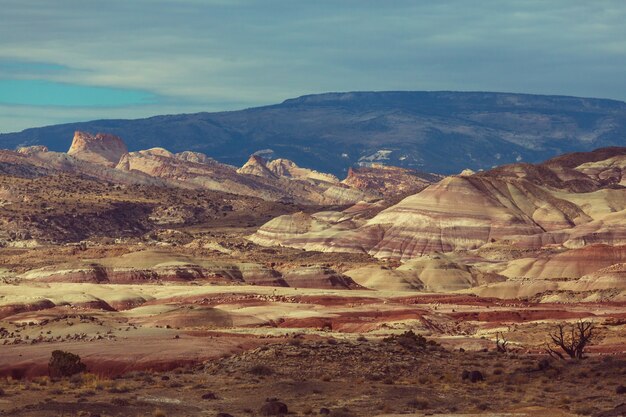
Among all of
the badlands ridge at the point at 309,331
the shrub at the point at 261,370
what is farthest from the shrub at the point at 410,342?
the shrub at the point at 261,370

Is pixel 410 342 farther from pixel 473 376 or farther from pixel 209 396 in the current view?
pixel 209 396

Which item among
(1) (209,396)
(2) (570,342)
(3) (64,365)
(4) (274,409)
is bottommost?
(2) (570,342)

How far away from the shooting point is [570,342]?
87562 mm

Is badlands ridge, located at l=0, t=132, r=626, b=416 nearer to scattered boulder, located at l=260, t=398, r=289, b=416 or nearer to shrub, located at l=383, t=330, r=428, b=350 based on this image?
shrub, located at l=383, t=330, r=428, b=350

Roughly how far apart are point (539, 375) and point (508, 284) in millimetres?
112642

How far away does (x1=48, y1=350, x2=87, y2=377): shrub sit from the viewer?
60.9m

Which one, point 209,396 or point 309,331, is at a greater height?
point 209,396

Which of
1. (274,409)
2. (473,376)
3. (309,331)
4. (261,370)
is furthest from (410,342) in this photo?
(309,331)

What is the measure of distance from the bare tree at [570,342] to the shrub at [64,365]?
22.8 meters

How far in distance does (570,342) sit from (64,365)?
38.3m

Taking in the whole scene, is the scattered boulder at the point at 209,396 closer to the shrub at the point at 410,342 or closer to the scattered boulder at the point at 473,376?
the scattered boulder at the point at 473,376

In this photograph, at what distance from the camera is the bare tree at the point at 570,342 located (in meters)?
68.2

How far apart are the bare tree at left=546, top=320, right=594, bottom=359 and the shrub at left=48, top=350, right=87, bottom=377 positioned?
2276 cm

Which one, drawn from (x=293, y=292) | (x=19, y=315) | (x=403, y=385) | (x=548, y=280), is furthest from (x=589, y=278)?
(x=403, y=385)
